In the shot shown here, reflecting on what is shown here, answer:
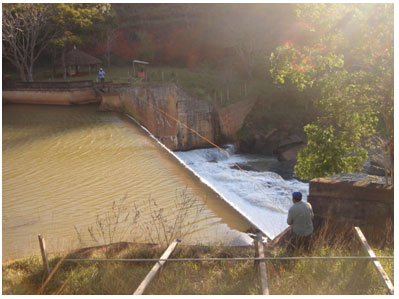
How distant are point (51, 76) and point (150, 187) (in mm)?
20615

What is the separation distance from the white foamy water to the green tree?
2.80 m

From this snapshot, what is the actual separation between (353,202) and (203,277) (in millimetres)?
3937

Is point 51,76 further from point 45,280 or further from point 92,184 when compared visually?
point 45,280

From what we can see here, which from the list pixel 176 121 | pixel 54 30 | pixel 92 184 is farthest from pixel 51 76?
pixel 92 184

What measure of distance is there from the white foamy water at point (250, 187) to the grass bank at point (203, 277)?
4.67m

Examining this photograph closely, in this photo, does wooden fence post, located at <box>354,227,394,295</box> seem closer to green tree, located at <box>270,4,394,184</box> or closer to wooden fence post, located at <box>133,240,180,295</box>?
wooden fence post, located at <box>133,240,180,295</box>

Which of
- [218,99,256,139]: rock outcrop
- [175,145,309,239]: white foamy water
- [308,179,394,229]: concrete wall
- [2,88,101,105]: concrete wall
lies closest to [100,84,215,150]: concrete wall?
[218,99,256,139]: rock outcrop

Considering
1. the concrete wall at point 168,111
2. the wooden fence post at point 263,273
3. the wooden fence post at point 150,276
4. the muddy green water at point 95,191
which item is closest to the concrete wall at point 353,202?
the muddy green water at point 95,191

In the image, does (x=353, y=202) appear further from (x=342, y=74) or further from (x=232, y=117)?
(x=232, y=117)

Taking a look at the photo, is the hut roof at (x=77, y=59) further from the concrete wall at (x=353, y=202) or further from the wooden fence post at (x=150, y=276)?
the wooden fence post at (x=150, y=276)

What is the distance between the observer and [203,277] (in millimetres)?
5023

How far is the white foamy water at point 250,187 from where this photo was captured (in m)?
12.4

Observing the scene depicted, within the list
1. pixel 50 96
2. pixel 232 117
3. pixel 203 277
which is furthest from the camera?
pixel 232 117

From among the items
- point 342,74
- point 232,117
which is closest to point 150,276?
point 342,74
